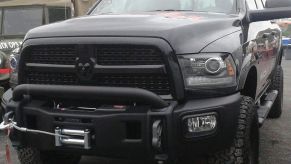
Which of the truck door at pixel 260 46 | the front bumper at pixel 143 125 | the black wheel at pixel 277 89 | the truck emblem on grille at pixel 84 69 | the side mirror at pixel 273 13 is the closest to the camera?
the front bumper at pixel 143 125

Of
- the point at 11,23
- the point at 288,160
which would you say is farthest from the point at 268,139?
the point at 11,23

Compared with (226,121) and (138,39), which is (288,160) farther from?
(138,39)

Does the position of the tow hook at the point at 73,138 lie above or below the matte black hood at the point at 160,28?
below

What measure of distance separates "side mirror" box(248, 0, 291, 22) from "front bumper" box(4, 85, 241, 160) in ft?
4.03

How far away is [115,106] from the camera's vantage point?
3.41 m

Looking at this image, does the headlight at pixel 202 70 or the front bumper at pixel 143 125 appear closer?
the front bumper at pixel 143 125

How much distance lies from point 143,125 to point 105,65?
0.53 meters

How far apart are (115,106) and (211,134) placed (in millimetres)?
697

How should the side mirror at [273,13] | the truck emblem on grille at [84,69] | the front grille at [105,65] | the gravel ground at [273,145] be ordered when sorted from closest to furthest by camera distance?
1. the front grille at [105,65]
2. the truck emblem on grille at [84,69]
3. the side mirror at [273,13]
4. the gravel ground at [273,145]

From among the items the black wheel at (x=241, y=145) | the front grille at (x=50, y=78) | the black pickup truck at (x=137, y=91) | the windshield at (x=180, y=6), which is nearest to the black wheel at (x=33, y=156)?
the black pickup truck at (x=137, y=91)

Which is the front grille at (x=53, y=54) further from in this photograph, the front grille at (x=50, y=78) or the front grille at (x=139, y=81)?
the front grille at (x=139, y=81)

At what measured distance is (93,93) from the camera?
3.38m

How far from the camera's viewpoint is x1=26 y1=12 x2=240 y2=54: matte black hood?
3381mm

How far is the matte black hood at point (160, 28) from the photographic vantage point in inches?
133
